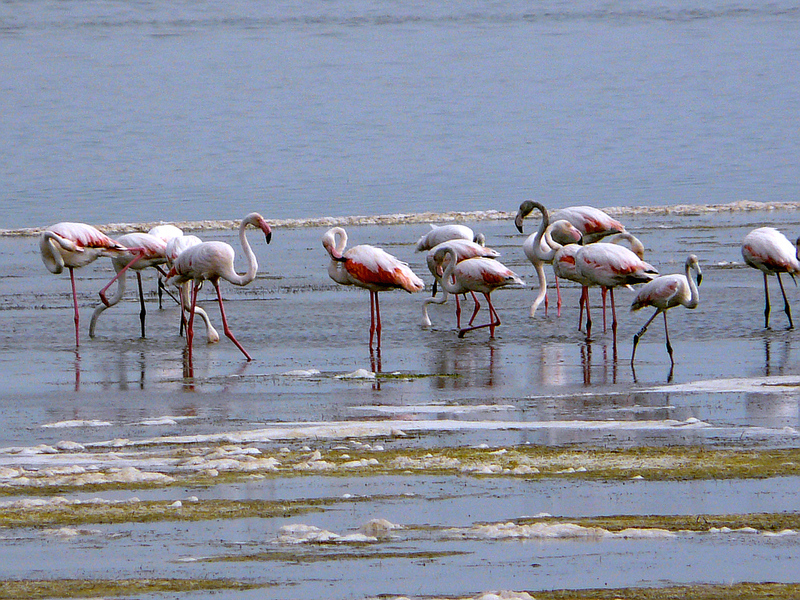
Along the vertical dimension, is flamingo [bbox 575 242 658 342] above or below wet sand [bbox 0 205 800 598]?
above

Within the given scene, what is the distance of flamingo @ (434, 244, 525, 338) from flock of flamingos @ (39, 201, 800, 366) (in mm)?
11

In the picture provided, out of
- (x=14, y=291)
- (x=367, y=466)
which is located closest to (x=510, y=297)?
(x=14, y=291)

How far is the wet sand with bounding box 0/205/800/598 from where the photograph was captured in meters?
5.89

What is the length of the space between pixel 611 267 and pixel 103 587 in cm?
866

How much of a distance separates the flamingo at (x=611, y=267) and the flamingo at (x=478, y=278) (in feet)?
2.55

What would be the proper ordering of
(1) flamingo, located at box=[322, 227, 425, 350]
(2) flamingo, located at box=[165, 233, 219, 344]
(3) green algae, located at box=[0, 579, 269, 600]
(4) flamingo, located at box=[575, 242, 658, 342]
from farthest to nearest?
(2) flamingo, located at box=[165, 233, 219, 344]
(1) flamingo, located at box=[322, 227, 425, 350]
(4) flamingo, located at box=[575, 242, 658, 342]
(3) green algae, located at box=[0, 579, 269, 600]

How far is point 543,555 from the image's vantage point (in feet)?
19.6

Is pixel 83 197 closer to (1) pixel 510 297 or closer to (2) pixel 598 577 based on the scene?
(1) pixel 510 297

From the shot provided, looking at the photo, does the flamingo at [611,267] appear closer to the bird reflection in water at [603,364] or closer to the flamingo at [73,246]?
the bird reflection in water at [603,364]

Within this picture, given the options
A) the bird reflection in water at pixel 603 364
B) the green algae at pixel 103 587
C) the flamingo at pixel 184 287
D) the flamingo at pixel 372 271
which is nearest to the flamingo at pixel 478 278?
the flamingo at pixel 372 271

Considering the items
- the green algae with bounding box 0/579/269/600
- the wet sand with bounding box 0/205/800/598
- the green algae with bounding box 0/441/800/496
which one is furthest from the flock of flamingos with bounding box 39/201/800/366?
the green algae with bounding box 0/579/269/600

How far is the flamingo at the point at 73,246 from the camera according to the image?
15.3 meters

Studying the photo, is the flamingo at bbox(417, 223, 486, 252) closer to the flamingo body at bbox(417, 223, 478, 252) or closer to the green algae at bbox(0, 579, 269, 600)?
the flamingo body at bbox(417, 223, 478, 252)

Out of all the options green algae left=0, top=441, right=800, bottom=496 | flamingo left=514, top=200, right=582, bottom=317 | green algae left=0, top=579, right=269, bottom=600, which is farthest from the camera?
flamingo left=514, top=200, right=582, bottom=317
